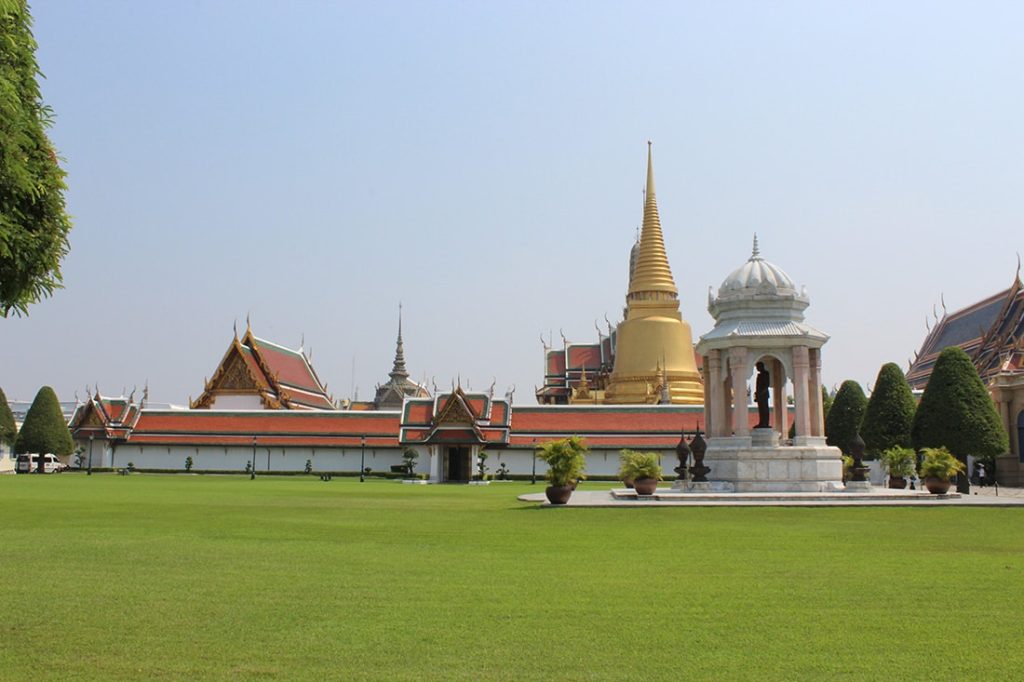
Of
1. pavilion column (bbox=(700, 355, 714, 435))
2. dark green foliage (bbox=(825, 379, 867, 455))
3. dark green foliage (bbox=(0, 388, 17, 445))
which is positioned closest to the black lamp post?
dark green foliage (bbox=(825, 379, 867, 455))

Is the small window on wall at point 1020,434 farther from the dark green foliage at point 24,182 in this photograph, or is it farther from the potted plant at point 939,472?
the dark green foliage at point 24,182

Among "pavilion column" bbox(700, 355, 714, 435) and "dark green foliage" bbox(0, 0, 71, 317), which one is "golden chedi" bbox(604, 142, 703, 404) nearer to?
"pavilion column" bbox(700, 355, 714, 435)

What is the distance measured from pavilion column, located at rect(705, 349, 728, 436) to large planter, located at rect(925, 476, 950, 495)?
23.6 ft

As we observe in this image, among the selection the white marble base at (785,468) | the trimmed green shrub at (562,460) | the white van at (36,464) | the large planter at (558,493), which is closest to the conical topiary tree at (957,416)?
the white marble base at (785,468)

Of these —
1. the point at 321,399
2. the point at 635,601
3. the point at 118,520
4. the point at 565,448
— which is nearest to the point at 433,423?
the point at 321,399

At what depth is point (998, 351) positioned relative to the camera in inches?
2055

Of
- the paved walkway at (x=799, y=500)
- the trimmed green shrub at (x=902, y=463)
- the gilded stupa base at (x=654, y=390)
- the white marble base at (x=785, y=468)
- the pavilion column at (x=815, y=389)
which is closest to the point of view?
the paved walkway at (x=799, y=500)

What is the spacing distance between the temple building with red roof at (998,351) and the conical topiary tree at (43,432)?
48.7m

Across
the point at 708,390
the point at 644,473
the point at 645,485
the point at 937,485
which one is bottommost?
the point at 645,485

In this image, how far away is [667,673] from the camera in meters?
6.63

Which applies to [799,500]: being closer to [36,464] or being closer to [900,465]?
[900,465]

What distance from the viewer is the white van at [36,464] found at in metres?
60.7

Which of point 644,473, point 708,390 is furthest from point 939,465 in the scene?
point 708,390

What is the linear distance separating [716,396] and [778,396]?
3201 millimetres
